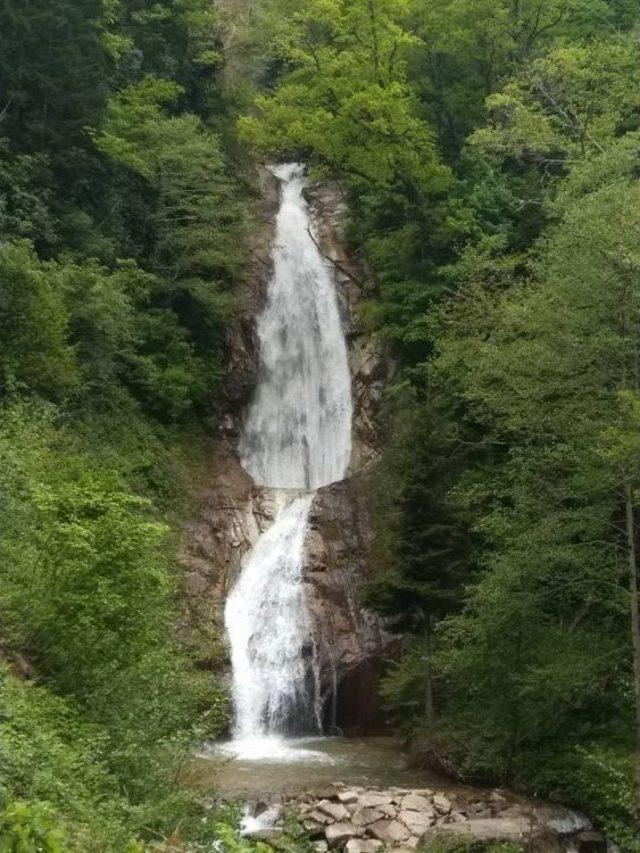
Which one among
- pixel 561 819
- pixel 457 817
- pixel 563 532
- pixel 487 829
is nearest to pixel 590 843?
pixel 561 819

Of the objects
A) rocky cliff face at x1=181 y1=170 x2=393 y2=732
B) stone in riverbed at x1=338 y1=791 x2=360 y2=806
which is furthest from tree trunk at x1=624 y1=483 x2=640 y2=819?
rocky cliff face at x1=181 y1=170 x2=393 y2=732

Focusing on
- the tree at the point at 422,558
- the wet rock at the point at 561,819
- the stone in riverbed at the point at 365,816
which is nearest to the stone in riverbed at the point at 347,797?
the stone in riverbed at the point at 365,816

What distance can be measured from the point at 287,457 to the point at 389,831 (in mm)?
15120

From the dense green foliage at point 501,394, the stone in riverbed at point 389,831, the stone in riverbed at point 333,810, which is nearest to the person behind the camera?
the stone in riverbed at point 389,831

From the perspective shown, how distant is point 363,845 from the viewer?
12.9 metres

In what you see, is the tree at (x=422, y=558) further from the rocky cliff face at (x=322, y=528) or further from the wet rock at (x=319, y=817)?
the wet rock at (x=319, y=817)

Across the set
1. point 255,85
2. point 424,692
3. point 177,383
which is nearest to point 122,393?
point 177,383

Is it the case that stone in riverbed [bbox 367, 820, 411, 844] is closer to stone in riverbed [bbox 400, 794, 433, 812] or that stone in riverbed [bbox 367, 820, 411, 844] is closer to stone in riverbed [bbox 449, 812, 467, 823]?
stone in riverbed [bbox 400, 794, 433, 812]

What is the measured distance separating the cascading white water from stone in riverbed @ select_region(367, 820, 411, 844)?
14.7ft

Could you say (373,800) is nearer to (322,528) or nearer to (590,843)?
(590,843)

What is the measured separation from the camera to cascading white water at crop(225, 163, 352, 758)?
1978cm

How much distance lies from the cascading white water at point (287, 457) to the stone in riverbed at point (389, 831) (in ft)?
14.7

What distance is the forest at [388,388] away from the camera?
11.7 m

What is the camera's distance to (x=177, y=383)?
2552 cm
